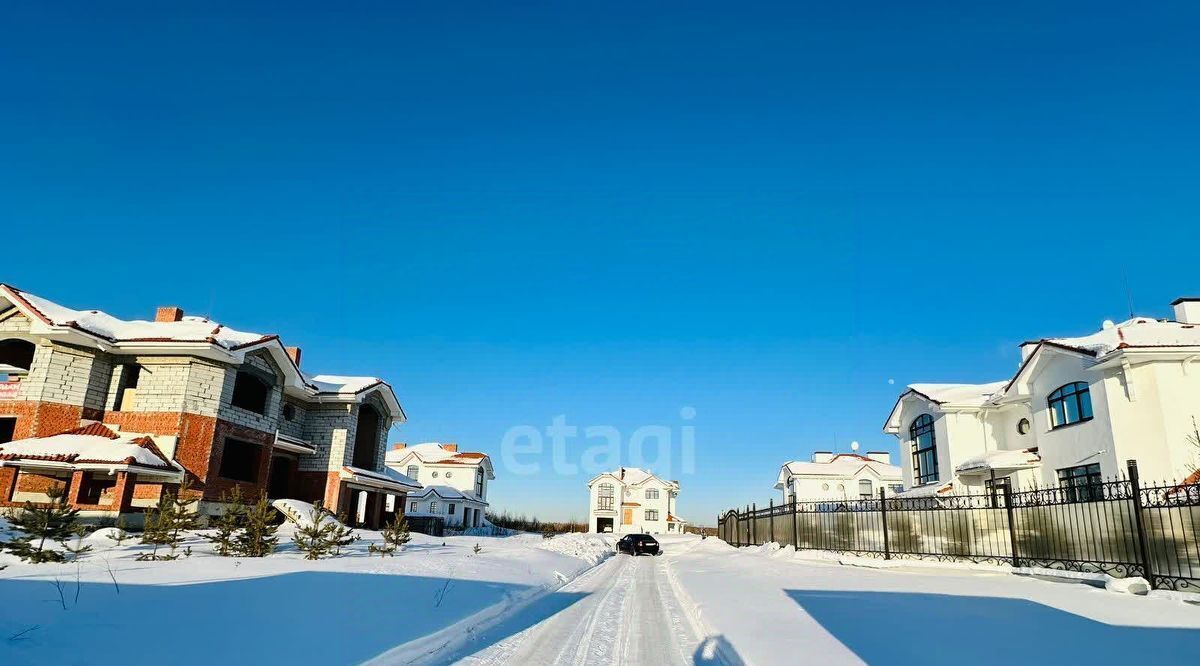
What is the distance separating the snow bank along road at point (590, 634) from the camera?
7.47 m

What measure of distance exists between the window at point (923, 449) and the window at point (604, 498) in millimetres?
49099

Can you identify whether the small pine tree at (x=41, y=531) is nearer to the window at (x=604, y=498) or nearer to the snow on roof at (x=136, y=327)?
the snow on roof at (x=136, y=327)

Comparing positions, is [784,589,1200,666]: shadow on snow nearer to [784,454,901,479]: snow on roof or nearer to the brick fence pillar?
the brick fence pillar

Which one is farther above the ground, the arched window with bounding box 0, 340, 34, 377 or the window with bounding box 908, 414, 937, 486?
the arched window with bounding box 0, 340, 34, 377

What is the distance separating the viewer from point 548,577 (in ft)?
50.4

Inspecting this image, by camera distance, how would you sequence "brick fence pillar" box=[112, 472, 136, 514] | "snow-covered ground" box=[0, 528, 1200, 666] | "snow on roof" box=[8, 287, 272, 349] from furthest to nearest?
1. "snow on roof" box=[8, 287, 272, 349]
2. "brick fence pillar" box=[112, 472, 136, 514]
3. "snow-covered ground" box=[0, 528, 1200, 666]

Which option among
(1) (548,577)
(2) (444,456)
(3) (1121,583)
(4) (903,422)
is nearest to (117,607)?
(1) (548,577)

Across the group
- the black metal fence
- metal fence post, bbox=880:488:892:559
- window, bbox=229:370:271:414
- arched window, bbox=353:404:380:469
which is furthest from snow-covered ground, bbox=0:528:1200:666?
arched window, bbox=353:404:380:469

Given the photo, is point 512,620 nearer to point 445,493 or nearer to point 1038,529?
point 1038,529

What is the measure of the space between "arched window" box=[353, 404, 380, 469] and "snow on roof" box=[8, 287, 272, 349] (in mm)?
9108

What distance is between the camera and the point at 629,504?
260 feet

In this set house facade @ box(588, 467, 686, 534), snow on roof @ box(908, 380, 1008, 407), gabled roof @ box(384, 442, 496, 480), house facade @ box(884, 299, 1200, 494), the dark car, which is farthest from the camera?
house facade @ box(588, 467, 686, 534)

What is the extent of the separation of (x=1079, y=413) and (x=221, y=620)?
26.4 metres

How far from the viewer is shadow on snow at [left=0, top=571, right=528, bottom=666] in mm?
6055
